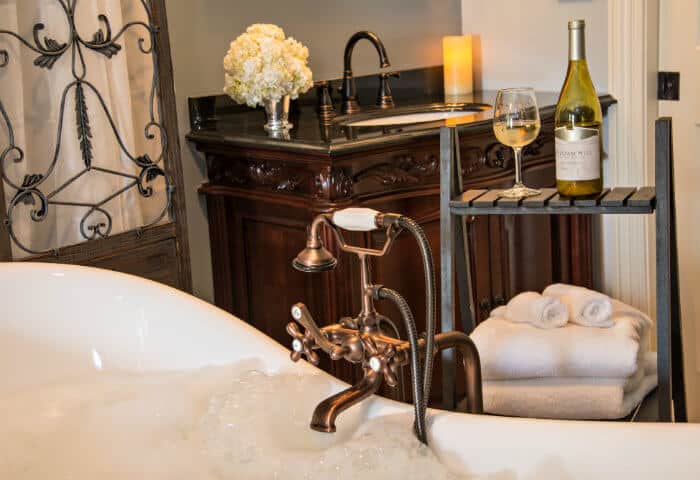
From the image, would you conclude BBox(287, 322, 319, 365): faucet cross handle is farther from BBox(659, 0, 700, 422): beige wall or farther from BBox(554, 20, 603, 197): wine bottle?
BBox(659, 0, 700, 422): beige wall

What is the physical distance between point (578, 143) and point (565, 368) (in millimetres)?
414

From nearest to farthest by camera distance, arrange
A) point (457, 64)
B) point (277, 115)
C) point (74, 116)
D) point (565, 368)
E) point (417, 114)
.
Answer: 1. point (565, 368)
2. point (74, 116)
3. point (277, 115)
4. point (417, 114)
5. point (457, 64)

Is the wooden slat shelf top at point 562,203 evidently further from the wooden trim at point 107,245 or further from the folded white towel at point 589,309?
the wooden trim at point 107,245

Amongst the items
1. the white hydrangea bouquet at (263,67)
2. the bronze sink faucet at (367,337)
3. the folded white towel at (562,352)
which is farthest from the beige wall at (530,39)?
the bronze sink faucet at (367,337)

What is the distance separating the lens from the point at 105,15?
2.15m

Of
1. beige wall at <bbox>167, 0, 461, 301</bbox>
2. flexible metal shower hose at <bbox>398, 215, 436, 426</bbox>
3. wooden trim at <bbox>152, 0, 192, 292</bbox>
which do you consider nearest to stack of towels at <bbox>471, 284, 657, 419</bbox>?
flexible metal shower hose at <bbox>398, 215, 436, 426</bbox>

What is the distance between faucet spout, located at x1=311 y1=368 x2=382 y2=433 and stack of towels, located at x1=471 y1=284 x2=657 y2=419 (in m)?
0.39

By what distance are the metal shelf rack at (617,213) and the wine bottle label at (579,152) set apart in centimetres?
4

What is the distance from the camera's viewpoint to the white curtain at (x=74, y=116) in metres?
2.05

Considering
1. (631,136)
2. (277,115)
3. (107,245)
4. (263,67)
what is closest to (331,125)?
(277,115)

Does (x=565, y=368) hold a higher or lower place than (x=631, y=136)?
lower

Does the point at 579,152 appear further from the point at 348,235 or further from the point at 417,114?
the point at 417,114

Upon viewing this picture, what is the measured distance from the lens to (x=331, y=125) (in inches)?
99.0

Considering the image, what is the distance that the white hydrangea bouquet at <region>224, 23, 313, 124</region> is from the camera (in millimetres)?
2330
